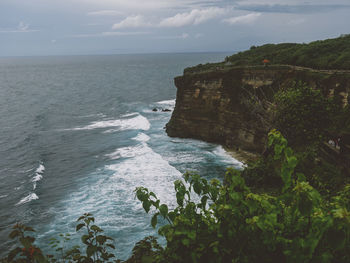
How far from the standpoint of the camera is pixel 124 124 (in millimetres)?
59625

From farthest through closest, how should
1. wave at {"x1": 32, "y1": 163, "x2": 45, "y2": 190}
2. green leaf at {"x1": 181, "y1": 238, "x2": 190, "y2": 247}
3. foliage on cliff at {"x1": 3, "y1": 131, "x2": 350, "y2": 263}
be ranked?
wave at {"x1": 32, "y1": 163, "x2": 45, "y2": 190}
green leaf at {"x1": 181, "y1": 238, "x2": 190, "y2": 247}
foliage on cliff at {"x1": 3, "y1": 131, "x2": 350, "y2": 263}

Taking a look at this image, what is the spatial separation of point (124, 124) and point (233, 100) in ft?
84.8

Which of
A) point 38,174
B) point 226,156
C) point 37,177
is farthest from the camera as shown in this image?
point 226,156

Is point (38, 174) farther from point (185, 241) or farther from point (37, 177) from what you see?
point (185, 241)

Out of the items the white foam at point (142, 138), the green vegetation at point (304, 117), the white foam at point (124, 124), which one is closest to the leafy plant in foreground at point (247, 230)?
the green vegetation at point (304, 117)

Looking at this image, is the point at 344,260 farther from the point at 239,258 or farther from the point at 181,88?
the point at 181,88

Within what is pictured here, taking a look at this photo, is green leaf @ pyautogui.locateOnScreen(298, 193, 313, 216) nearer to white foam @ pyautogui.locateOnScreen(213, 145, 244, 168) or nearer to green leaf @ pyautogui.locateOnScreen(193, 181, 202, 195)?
green leaf @ pyautogui.locateOnScreen(193, 181, 202, 195)

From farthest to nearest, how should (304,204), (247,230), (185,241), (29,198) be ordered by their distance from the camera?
(29,198)
(247,230)
(185,241)
(304,204)

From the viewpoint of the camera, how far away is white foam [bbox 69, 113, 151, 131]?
56625 mm

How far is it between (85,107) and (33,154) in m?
36.6

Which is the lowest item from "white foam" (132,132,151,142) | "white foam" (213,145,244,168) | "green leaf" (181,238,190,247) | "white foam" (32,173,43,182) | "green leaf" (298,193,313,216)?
"white foam" (32,173,43,182)

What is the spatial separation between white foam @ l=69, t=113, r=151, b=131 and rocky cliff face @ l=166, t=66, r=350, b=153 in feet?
34.0

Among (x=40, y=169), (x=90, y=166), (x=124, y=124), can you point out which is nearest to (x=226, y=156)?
(x=90, y=166)

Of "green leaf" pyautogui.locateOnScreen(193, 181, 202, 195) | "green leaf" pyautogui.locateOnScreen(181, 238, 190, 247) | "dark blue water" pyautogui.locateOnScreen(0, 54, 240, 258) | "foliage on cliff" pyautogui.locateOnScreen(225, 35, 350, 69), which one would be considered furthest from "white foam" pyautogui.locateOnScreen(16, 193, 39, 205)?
"foliage on cliff" pyautogui.locateOnScreen(225, 35, 350, 69)
